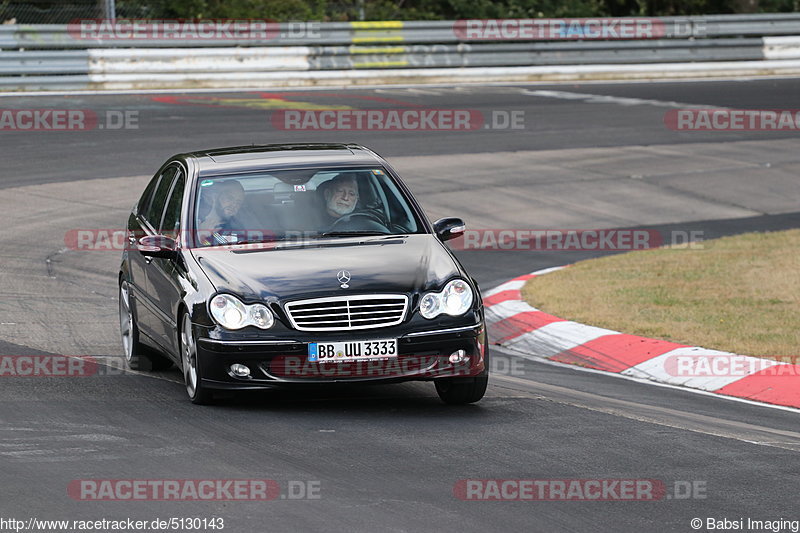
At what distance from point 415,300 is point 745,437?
79.9 inches

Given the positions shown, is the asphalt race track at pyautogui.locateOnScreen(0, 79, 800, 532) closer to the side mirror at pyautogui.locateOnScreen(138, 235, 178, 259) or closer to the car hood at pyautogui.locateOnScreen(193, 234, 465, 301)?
the car hood at pyautogui.locateOnScreen(193, 234, 465, 301)

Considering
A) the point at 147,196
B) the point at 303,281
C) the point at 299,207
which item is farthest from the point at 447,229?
the point at 147,196

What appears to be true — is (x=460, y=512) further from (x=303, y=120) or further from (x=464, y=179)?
(x=303, y=120)

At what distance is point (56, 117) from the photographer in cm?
2388

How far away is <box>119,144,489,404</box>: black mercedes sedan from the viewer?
7.97 metres

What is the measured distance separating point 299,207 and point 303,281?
3.58 ft

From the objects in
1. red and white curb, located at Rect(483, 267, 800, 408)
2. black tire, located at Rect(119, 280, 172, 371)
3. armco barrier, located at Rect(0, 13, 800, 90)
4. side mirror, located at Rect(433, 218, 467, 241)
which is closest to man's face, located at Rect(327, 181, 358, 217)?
side mirror, located at Rect(433, 218, 467, 241)

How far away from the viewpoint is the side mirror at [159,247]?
8.88m

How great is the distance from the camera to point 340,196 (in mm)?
9172

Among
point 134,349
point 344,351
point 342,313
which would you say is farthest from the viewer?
point 134,349

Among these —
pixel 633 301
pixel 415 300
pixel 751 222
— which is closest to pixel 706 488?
pixel 415 300

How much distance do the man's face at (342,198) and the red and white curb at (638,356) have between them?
2.32 meters

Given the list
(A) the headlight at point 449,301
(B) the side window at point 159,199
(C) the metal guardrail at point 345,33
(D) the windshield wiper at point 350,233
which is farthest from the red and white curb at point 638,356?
(C) the metal guardrail at point 345,33

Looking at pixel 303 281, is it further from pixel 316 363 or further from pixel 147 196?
pixel 147 196
